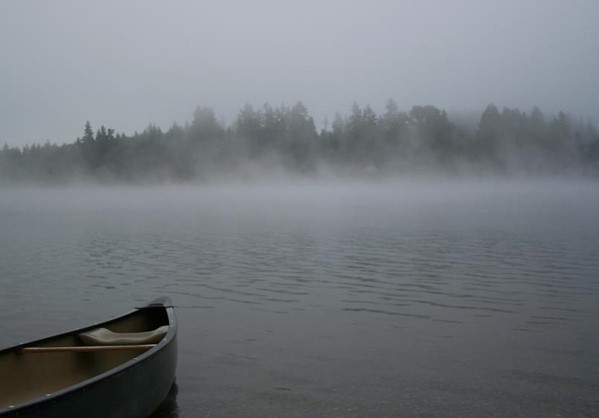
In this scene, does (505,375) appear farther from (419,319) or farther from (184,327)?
(184,327)

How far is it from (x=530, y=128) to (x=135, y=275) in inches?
6108

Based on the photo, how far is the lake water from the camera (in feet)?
35.5

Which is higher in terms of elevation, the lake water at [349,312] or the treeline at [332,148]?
the treeline at [332,148]

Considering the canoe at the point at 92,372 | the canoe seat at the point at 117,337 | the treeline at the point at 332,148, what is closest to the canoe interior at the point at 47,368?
the canoe at the point at 92,372

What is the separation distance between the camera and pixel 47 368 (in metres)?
9.68

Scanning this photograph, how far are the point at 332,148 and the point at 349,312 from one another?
152094 millimetres

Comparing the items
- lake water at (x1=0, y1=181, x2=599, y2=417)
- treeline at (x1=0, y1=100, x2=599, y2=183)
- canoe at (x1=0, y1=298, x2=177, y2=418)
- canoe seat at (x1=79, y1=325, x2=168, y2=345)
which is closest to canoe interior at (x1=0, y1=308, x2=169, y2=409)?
canoe at (x1=0, y1=298, x2=177, y2=418)

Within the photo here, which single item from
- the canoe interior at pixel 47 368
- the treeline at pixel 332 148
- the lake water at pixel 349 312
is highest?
the treeline at pixel 332 148

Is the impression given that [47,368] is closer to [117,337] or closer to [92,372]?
[92,372]

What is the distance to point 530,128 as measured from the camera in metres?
160

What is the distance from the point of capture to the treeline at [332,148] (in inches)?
6211

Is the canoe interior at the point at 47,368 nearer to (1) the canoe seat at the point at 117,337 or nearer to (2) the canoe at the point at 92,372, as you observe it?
(2) the canoe at the point at 92,372

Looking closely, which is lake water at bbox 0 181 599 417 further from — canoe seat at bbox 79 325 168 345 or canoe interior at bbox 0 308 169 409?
canoe interior at bbox 0 308 169 409

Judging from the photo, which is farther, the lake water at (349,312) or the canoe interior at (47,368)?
the lake water at (349,312)
